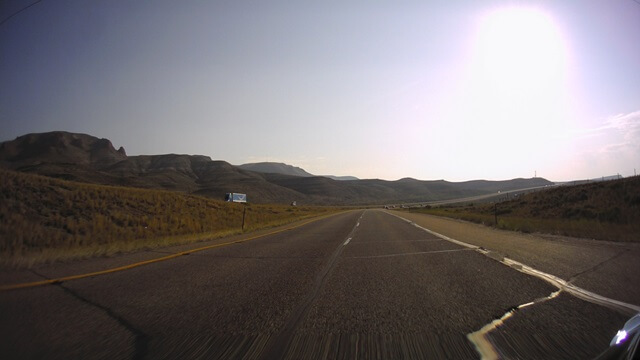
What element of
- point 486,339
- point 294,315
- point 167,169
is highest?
point 167,169

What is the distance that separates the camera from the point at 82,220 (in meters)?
17.1

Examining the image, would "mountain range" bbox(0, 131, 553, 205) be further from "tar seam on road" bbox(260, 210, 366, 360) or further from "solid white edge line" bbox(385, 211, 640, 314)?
"tar seam on road" bbox(260, 210, 366, 360)

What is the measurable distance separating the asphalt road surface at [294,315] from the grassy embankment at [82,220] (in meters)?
4.51

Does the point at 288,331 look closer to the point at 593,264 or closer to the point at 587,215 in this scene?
the point at 593,264

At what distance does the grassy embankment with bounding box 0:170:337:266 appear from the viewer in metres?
11.1

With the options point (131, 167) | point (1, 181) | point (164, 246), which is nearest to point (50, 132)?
point (131, 167)

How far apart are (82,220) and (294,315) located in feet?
59.9

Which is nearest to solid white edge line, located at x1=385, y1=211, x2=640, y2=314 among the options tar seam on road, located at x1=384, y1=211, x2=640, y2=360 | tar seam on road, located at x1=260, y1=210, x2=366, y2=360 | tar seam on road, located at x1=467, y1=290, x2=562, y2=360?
tar seam on road, located at x1=384, y1=211, x2=640, y2=360

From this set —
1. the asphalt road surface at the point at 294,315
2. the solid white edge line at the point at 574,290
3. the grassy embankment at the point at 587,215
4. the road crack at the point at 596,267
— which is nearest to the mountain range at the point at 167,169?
the grassy embankment at the point at 587,215

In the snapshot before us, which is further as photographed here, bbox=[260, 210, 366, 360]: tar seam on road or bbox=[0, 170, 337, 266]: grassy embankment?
bbox=[0, 170, 337, 266]: grassy embankment

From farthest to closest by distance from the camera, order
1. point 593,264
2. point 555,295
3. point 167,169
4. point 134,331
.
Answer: point 167,169 → point 593,264 → point 555,295 → point 134,331

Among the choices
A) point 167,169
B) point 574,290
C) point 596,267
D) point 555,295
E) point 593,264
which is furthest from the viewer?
point 167,169

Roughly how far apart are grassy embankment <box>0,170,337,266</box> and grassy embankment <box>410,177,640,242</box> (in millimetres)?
16288

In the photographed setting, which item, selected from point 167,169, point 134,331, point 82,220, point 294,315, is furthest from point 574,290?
point 167,169
